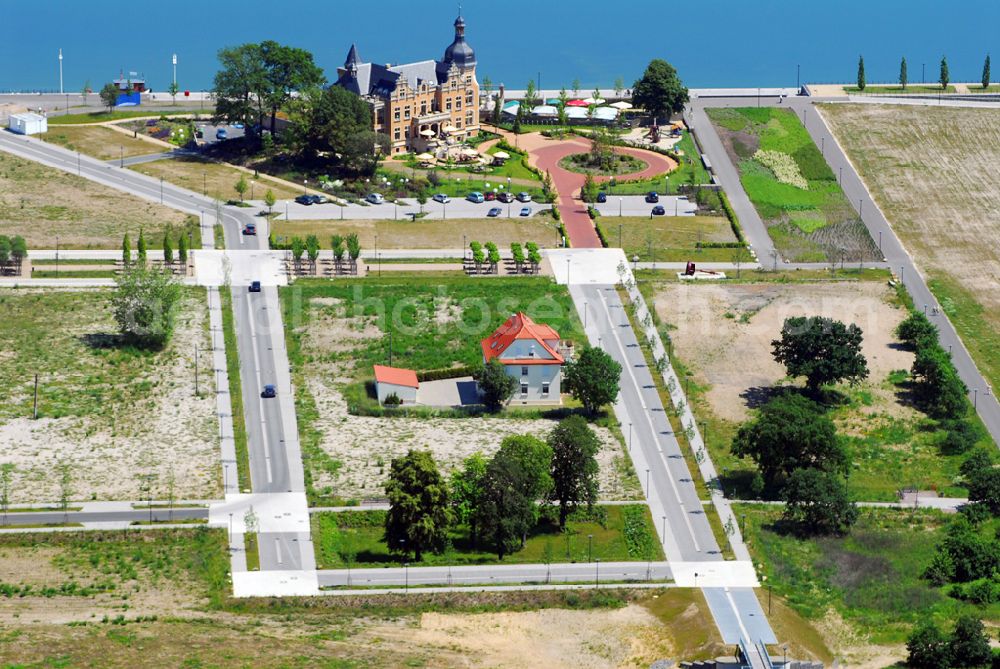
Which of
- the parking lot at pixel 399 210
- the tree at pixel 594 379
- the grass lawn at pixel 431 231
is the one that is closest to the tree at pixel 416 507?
the tree at pixel 594 379

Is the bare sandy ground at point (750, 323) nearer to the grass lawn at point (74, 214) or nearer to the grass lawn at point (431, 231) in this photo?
the grass lawn at point (431, 231)

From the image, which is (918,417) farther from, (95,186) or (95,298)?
(95,186)

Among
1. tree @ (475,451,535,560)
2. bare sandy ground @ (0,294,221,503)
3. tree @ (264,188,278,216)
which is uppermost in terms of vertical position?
tree @ (264,188,278,216)

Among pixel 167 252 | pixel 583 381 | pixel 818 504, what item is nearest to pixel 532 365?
pixel 583 381

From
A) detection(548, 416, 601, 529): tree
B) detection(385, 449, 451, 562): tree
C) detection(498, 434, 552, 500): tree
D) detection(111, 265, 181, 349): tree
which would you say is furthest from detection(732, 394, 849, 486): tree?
detection(111, 265, 181, 349): tree

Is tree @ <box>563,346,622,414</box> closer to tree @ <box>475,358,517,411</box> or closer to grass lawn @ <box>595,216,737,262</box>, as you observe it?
tree @ <box>475,358,517,411</box>

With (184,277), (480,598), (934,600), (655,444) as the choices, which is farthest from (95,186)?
(934,600)
